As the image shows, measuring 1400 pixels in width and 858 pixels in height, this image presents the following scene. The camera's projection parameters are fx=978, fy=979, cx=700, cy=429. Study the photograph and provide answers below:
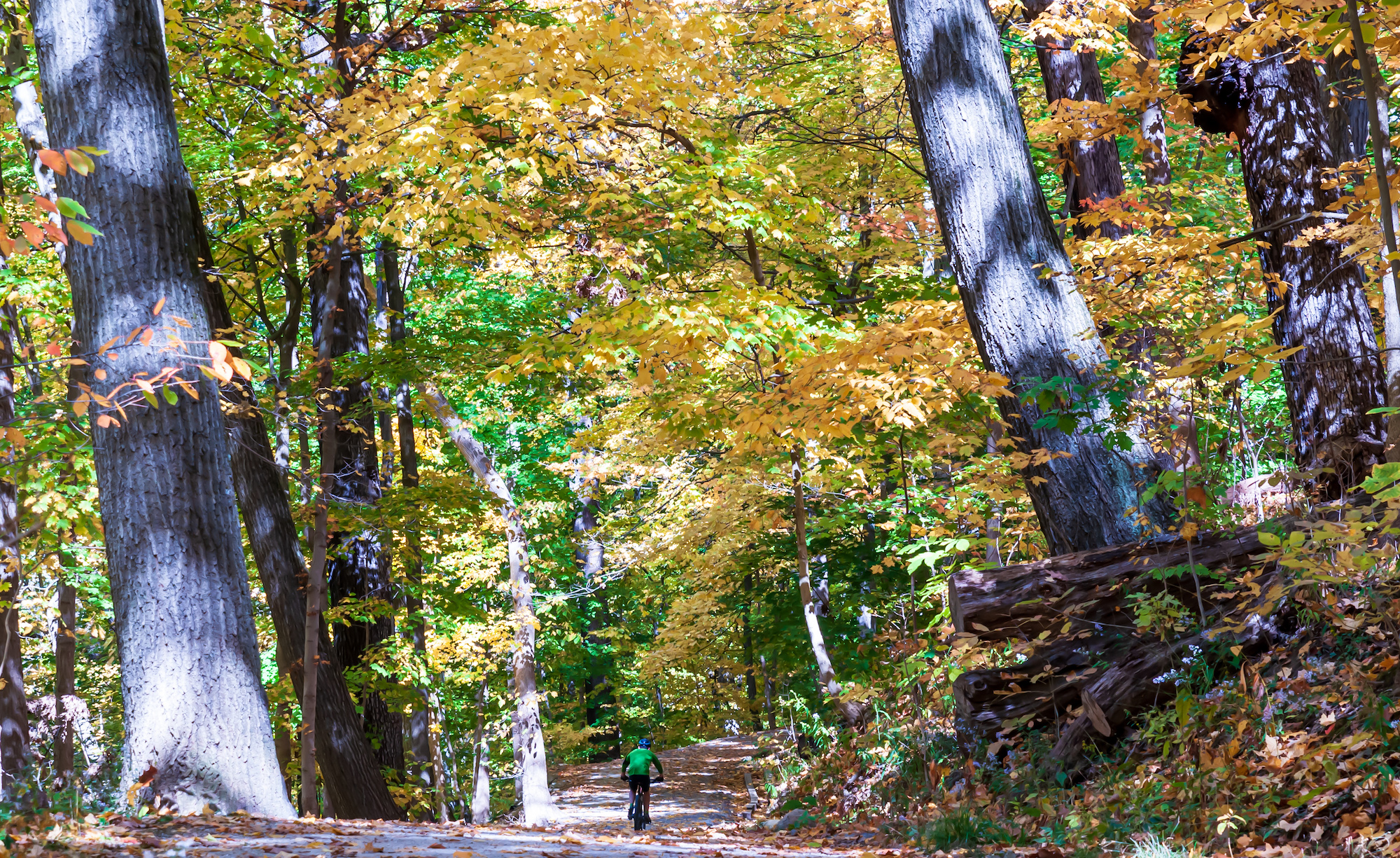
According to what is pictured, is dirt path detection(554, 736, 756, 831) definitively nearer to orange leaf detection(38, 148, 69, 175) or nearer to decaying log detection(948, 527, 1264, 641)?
decaying log detection(948, 527, 1264, 641)

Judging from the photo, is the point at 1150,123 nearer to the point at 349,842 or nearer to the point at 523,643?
the point at 349,842

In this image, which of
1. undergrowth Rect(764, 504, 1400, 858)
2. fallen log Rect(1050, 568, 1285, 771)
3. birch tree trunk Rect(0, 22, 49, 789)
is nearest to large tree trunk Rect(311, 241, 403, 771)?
birch tree trunk Rect(0, 22, 49, 789)

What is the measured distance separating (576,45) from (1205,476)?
5943 millimetres

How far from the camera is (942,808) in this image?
6.23 meters

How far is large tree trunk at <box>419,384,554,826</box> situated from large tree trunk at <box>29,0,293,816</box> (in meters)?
8.21

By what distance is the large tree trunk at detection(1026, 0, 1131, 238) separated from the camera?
31.6 feet

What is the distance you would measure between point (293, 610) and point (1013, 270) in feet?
26.2

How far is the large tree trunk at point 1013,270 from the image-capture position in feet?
18.6

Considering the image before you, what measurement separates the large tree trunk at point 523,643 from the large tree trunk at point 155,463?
26.9 feet

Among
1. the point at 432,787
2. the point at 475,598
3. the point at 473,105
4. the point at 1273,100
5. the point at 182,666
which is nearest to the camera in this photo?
the point at 182,666

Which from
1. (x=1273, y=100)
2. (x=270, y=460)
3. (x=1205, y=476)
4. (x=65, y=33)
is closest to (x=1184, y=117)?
(x=1273, y=100)

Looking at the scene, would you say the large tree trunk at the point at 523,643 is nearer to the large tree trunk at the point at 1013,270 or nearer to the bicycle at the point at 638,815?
the bicycle at the point at 638,815

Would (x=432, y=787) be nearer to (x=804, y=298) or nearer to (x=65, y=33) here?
(x=804, y=298)

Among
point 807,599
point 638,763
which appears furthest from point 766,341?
point 638,763
